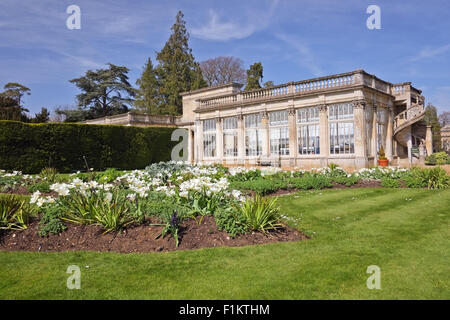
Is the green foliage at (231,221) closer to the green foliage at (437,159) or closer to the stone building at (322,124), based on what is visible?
the stone building at (322,124)

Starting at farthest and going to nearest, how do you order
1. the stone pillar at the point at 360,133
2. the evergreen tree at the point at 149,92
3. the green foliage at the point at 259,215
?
the evergreen tree at the point at 149,92
the stone pillar at the point at 360,133
the green foliage at the point at 259,215

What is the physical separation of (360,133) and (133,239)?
17122mm

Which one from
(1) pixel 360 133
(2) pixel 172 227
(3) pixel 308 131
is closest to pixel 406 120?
(1) pixel 360 133

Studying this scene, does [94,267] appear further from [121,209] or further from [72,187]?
[72,187]

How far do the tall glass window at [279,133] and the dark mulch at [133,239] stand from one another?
17.5 m

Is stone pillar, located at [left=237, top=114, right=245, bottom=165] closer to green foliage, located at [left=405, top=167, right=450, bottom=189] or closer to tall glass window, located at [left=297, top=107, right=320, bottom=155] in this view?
tall glass window, located at [left=297, top=107, right=320, bottom=155]

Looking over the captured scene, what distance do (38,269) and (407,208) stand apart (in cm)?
806

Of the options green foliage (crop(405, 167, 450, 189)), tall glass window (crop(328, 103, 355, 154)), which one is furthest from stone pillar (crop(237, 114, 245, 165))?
green foliage (crop(405, 167, 450, 189))

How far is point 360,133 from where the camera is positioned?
19562 millimetres

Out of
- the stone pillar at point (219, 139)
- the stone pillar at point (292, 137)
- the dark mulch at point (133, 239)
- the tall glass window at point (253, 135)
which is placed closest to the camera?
the dark mulch at point (133, 239)

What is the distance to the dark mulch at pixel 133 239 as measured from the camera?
18.0ft

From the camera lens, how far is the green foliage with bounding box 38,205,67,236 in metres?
5.86

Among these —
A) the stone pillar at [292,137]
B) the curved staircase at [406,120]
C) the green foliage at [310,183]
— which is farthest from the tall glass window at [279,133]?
the green foliage at [310,183]
